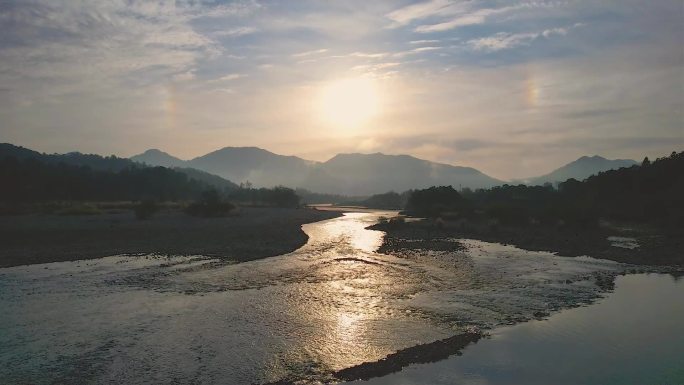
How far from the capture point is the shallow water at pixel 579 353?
13.2 meters

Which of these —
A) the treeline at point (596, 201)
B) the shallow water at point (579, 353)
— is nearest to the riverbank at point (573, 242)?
the treeline at point (596, 201)

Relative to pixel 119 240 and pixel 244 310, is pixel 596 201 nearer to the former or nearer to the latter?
pixel 119 240

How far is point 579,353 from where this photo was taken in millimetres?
15359

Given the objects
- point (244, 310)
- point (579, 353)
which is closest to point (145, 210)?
point (244, 310)

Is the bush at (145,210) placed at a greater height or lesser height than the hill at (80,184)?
lesser

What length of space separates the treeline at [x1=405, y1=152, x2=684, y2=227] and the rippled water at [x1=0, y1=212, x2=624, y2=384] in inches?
1613

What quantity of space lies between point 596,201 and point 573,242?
49.9m

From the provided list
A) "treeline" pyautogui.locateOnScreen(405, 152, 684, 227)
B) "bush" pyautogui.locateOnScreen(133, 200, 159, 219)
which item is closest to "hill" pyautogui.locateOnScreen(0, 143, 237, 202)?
"bush" pyautogui.locateOnScreen(133, 200, 159, 219)

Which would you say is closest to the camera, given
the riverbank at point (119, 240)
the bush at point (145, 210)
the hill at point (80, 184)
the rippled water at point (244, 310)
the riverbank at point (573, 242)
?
the rippled water at point (244, 310)

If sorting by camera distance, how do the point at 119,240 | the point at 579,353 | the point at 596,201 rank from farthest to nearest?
the point at 596,201 < the point at 119,240 < the point at 579,353

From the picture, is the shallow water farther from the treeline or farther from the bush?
the bush

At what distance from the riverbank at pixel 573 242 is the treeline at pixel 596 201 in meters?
5.87

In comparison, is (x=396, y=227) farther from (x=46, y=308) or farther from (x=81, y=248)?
(x=46, y=308)

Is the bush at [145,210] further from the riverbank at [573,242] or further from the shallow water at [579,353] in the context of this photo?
the shallow water at [579,353]
